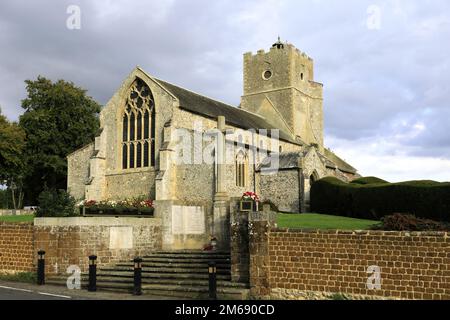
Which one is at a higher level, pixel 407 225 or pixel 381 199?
pixel 381 199

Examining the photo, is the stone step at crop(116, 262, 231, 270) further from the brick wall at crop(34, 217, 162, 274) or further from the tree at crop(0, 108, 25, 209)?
the tree at crop(0, 108, 25, 209)

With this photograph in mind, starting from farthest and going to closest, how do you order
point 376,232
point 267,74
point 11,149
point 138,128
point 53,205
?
point 267,74, point 11,149, point 138,128, point 53,205, point 376,232

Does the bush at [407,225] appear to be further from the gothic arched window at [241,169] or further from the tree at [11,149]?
the tree at [11,149]

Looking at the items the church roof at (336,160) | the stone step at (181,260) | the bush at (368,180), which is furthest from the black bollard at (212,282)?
the church roof at (336,160)

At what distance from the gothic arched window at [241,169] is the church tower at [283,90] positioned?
47.9 feet

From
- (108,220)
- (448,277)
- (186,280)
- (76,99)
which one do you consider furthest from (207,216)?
(76,99)

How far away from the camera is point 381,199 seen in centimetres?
2458

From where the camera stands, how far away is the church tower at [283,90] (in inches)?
1861

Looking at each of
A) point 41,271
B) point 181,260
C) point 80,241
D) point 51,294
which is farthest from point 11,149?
point 51,294

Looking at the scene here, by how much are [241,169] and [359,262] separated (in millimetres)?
19134

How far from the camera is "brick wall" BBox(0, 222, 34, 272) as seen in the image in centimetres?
1841

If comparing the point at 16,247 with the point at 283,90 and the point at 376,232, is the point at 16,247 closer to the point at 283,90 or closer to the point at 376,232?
the point at 376,232
